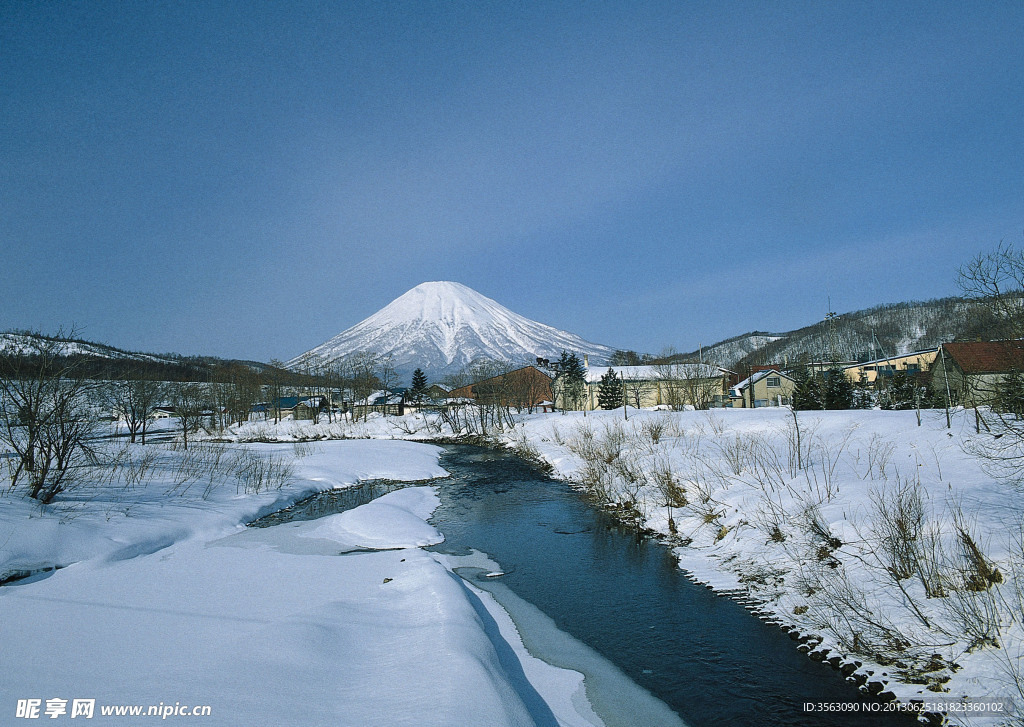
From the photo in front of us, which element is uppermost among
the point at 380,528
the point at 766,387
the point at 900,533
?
the point at 766,387

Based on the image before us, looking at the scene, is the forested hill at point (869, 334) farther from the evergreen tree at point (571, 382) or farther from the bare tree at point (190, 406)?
the bare tree at point (190, 406)

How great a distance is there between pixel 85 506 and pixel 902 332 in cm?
14201

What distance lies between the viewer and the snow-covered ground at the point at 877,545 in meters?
5.07

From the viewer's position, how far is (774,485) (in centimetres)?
1074

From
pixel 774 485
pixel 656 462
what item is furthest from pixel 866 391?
pixel 774 485

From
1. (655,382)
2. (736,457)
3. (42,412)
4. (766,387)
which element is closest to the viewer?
(42,412)

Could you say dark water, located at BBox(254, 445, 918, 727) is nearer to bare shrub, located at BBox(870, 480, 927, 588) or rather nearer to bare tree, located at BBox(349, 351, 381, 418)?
bare shrub, located at BBox(870, 480, 927, 588)

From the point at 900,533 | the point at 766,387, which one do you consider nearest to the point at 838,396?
the point at 766,387

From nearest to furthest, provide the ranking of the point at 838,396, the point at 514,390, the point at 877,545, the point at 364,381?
1. the point at 877,545
2. the point at 838,396
3. the point at 514,390
4. the point at 364,381

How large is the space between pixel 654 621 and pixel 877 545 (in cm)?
320

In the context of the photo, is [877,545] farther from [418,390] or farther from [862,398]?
[418,390]

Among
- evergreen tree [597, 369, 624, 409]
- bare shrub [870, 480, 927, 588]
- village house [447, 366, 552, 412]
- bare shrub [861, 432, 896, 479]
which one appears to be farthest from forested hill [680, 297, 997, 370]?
bare shrub [870, 480, 927, 588]

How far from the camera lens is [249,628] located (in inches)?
212

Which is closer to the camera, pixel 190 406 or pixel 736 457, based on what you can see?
pixel 736 457
